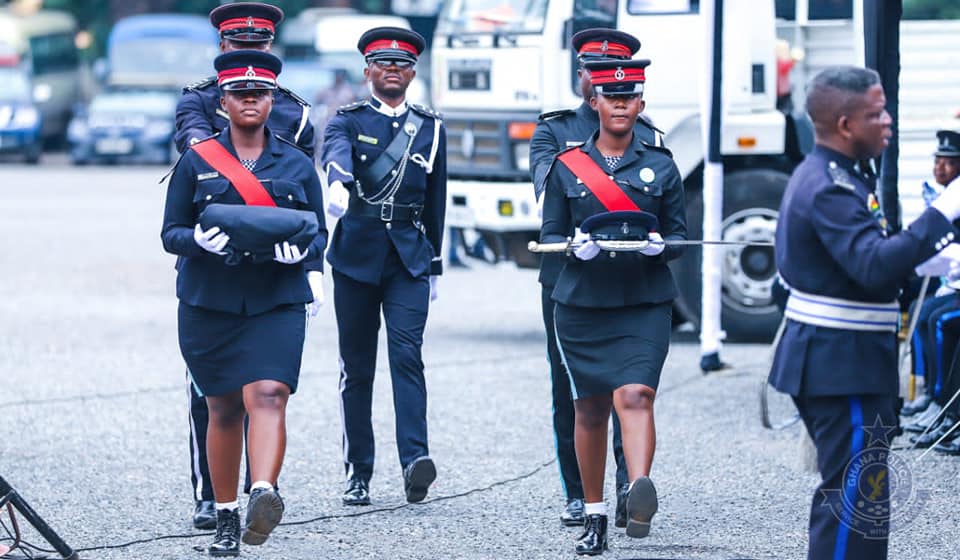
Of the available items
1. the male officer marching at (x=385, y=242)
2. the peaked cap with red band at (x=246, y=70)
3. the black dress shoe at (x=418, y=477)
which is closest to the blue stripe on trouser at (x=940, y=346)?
the male officer marching at (x=385, y=242)

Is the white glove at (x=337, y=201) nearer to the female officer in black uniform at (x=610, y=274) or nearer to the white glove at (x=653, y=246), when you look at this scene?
the female officer in black uniform at (x=610, y=274)

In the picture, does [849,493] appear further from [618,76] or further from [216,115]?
[216,115]

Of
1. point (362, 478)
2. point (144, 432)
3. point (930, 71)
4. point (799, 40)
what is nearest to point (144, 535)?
point (362, 478)

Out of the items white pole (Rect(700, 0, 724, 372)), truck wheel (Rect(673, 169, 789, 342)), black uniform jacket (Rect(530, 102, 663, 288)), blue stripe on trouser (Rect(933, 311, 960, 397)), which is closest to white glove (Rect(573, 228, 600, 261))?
black uniform jacket (Rect(530, 102, 663, 288))

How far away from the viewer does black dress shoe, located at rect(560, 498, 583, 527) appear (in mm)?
7109

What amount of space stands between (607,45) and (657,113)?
502 centimetres

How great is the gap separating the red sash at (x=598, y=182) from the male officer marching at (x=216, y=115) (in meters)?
1.16

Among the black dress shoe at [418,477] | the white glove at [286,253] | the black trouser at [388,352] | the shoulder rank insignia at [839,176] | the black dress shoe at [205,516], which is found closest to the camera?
the shoulder rank insignia at [839,176]

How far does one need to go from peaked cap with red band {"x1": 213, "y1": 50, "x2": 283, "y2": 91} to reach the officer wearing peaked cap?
680mm

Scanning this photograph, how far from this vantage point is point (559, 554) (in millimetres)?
6648

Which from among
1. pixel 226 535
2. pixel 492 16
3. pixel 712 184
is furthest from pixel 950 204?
pixel 492 16

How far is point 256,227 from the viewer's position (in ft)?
20.5

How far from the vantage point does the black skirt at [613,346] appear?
645 centimetres

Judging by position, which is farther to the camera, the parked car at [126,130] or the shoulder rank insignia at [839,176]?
the parked car at [126,130]
